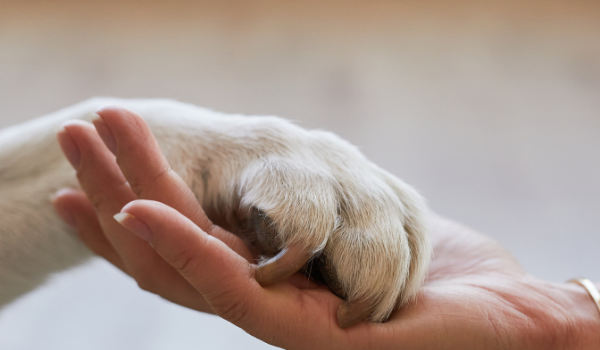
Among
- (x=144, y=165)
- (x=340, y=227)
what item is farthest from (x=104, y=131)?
(x=340, y=227)

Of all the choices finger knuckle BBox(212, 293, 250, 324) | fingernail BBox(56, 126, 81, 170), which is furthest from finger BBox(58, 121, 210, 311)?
finger knuckle BBox(212, 293, 250, 324)

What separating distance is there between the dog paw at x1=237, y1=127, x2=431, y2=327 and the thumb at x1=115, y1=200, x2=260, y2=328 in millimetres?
25

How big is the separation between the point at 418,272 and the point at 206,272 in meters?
0.25

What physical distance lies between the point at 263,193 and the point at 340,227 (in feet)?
0.33

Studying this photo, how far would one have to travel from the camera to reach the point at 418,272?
1.74 feet

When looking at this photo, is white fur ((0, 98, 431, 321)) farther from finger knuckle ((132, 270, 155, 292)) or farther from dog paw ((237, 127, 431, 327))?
finger knuckle ((132, 270, 155, 292))

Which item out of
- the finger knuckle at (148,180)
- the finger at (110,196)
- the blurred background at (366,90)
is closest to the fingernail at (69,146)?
the finger at (110,196)

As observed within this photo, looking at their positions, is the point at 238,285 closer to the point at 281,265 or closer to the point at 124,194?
the point at 281,265

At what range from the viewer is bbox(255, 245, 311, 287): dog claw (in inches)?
18.7

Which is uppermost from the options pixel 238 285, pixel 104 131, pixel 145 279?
pixel 104 131

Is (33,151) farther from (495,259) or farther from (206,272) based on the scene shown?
(495,259)

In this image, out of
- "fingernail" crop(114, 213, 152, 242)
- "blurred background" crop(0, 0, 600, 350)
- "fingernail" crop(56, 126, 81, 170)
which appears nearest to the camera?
"fingernail" crop(114, 213, 152, 242)

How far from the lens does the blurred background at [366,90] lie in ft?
3.32

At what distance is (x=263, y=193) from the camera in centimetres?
53
